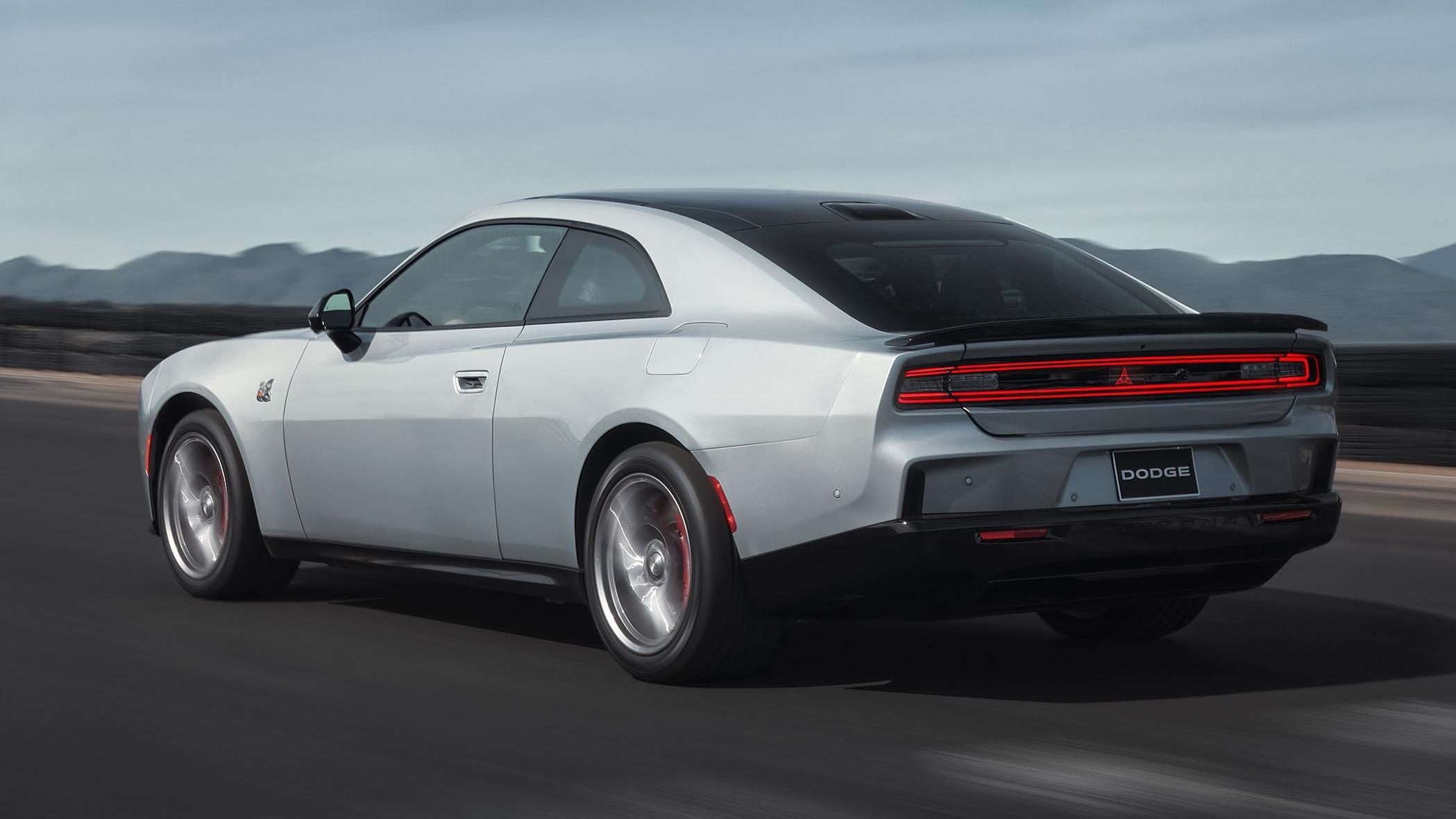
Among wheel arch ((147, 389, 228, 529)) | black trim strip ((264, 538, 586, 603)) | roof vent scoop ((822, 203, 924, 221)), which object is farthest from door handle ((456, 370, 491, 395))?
wheel arch ((147, 389, 228, 529))

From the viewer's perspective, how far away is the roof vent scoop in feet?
19.9

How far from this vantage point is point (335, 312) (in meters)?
6.70

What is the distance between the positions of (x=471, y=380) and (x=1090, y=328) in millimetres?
2102

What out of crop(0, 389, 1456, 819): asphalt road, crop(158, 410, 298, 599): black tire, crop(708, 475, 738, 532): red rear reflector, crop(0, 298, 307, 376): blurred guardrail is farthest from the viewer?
crop(0, 298, 307, 376): blurred guardrail

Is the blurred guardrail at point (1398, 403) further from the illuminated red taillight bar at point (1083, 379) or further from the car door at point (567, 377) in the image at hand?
the car door at point (567, 377)

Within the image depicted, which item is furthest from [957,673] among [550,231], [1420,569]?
[1420,569]

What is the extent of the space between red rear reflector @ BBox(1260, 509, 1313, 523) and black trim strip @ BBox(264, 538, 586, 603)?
200cm

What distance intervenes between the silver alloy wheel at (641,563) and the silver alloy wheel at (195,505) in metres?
2.20

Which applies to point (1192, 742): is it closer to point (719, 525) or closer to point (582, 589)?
point (719, 525)

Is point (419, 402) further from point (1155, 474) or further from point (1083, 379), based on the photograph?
point (1155, 474)

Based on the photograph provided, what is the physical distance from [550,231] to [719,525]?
145 centimetres

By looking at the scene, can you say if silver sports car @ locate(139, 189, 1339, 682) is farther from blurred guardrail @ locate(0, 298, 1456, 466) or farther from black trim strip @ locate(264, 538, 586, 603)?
blurred guardrail @ locate(0, 298, 1456, 466)

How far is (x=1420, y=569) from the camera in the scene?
8125 mm

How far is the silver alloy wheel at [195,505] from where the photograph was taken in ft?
24.0
